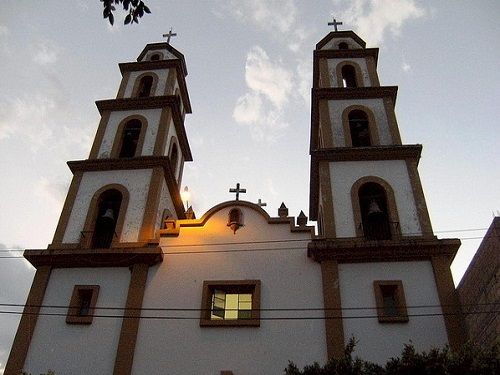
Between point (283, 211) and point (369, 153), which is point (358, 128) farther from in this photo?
point (283, 211)

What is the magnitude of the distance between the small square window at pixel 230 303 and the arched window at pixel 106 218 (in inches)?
172

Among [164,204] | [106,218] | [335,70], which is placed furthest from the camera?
[335,70]

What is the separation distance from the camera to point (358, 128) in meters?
22.1

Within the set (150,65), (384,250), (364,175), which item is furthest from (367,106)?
(150,65)

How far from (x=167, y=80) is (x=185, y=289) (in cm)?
1145

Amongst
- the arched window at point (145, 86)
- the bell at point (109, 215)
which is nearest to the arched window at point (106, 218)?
the bell at point (109, 215)

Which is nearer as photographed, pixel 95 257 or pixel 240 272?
pixel 240 272

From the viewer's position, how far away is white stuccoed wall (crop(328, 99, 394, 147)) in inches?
824

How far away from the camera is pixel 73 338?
639 inches

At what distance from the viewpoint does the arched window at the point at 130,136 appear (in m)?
22.8

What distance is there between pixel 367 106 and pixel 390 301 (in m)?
8.69

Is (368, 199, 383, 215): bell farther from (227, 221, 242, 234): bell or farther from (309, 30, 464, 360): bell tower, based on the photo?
(227, 221, 242, 234): bell

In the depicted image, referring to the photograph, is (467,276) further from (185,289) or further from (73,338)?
(73,338)

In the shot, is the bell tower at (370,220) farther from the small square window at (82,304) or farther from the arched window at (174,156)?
the small square window at (82,304)
